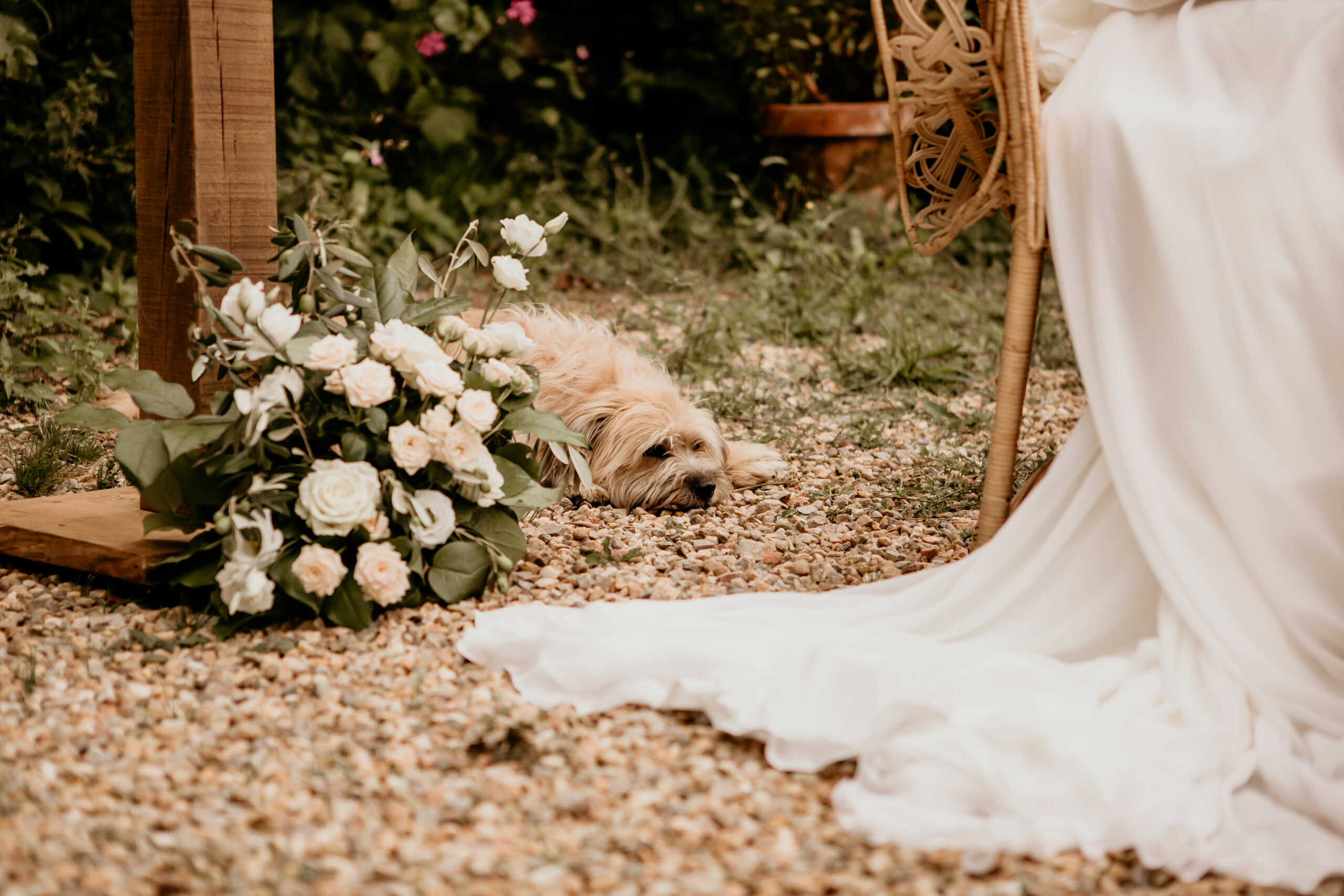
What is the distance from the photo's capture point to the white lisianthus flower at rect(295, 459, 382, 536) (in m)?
2.41

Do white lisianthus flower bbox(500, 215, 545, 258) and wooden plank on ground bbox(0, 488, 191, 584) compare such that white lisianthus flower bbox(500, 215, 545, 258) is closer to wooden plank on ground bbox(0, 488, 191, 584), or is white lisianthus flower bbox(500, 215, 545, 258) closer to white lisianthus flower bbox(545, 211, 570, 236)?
white lisianthus flower bbox(545, 211, 570, 236)

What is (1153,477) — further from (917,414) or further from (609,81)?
(609,81)

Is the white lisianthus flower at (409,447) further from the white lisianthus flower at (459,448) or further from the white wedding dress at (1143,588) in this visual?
the white wedding dress at (1143,588)

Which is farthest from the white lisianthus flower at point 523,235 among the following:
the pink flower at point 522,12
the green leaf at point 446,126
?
the pink flower at point 522,12

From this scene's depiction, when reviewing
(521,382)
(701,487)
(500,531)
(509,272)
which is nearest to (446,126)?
(701,487)

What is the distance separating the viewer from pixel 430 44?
6.93m

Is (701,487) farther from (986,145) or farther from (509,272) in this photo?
(986,145)

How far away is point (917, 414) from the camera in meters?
4.59

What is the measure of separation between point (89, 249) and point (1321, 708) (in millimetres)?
5411

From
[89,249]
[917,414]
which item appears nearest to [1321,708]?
[917,414]

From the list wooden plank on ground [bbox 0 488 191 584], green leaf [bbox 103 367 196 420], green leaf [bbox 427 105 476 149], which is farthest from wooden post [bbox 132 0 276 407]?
green leaf [bbox 427 105 476 149]

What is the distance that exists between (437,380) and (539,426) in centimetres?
38

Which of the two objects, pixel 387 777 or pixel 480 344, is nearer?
pixel 387 777

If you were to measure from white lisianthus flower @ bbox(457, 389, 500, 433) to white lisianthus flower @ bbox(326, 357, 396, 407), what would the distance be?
17 cm
